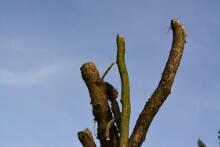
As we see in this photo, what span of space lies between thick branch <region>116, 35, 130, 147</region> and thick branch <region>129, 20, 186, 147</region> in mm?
118

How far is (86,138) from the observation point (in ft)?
20.8

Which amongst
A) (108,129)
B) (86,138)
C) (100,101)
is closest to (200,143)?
(100,101)

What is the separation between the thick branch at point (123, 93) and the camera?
6.08 m

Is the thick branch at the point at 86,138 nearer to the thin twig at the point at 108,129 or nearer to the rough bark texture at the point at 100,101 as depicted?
the rough bark texture at the point at 100,101

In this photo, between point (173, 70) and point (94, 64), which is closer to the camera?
point (173, 70)

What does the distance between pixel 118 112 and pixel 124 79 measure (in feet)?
1.67

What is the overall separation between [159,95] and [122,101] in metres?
0.58

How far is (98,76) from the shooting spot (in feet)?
22.1

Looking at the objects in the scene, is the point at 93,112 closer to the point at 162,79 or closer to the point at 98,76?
the point at 98,76

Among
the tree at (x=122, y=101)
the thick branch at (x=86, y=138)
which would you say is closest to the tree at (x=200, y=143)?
the tree at (x=122, y=101)

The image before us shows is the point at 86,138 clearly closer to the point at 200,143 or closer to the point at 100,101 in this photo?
the point at 100,101

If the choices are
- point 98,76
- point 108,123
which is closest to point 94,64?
point 98,76

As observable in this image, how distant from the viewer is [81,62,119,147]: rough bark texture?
6.28m

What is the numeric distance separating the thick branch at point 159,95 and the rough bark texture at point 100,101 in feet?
1.18
